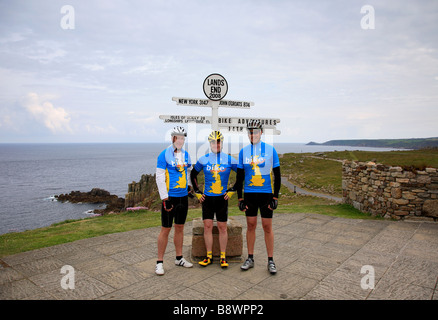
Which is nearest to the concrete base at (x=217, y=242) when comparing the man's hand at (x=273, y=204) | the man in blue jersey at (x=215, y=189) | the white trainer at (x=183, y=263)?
the man in blue jersey at (x=215, y=189)

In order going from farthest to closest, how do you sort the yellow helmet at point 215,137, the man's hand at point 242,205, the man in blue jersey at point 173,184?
1. the yellow helmet at point 215,137
2. the man's hand at point 242,205
3. the man in blue jersey at point 173,184

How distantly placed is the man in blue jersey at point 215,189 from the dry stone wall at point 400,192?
6.32 meters

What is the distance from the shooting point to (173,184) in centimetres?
458

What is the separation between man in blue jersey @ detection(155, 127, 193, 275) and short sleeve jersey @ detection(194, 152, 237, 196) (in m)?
0.34

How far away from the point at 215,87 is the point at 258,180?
7.92ft

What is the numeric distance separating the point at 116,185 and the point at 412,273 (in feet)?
188

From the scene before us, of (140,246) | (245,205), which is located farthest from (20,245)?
(245,205)

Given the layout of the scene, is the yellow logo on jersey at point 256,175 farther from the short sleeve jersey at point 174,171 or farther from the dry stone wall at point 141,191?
the dry stone wall at point 141,191

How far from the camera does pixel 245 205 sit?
4.68 meters

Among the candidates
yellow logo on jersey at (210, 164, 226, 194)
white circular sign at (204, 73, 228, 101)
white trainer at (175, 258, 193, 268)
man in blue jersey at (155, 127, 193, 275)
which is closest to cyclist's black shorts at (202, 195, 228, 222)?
yellow logo on jersey at (210, 164, 226, 194)

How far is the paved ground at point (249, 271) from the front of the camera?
3.81m
